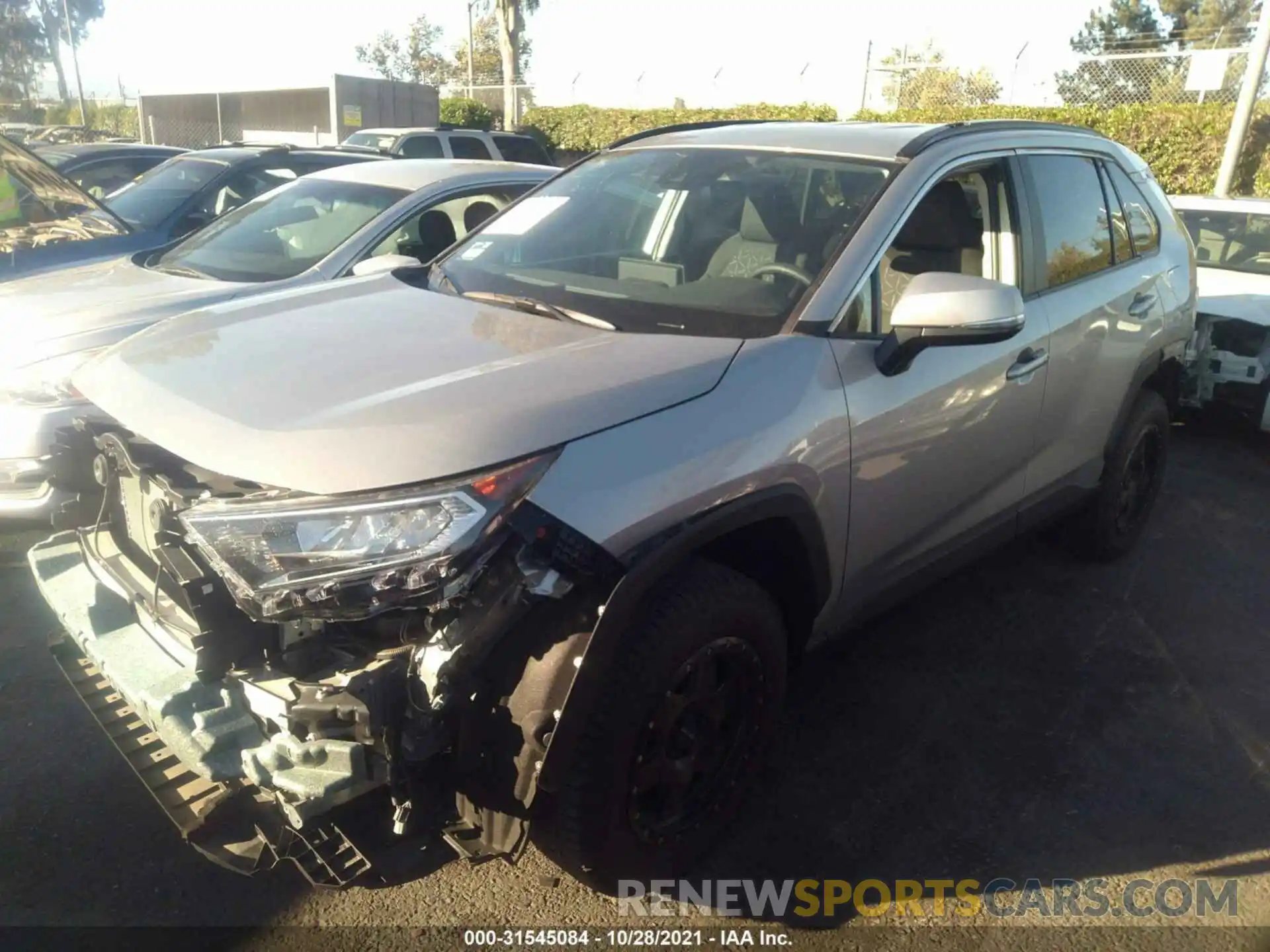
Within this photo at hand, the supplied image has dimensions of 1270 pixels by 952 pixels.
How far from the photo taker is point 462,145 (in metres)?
13.6

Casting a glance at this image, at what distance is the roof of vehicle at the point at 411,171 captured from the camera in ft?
19.4

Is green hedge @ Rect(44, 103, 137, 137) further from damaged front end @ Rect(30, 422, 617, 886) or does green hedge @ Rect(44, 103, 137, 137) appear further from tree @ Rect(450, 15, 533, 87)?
damaged front end @ Rect(30, 422, 617, 886)

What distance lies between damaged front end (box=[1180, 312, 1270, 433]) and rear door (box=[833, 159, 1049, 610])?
11.6ft

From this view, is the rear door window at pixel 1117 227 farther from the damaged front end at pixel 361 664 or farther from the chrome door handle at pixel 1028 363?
the damaged front end at pixel 361 664

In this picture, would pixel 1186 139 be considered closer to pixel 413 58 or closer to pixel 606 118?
pixel 606 118

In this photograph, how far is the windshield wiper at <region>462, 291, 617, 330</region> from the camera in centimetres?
286

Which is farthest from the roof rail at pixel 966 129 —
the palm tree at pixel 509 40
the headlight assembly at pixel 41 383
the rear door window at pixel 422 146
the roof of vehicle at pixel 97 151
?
the palm tree at pixel 509 40

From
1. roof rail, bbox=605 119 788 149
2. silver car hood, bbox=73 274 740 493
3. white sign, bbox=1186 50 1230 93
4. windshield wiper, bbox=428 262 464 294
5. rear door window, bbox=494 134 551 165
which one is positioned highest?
white sign, bbox=1186 50 1230 93

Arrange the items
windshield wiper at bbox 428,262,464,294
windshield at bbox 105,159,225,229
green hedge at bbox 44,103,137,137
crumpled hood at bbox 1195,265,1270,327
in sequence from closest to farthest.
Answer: windshield wiper at bbox 428,262,464,294
crumpled hood at bbox 1195,265,1270,327
windshield at bbox 105,159,225,229
green hedge at bbox 44,103,137,137

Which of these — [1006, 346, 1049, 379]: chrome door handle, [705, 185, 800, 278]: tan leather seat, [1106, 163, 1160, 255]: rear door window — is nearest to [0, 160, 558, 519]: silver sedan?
[705, 185, 800, 278]: tan leather seat

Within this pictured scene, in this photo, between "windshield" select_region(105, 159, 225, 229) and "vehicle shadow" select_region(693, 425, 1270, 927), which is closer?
"vehicle shadow" select_region(693, 425, 1270, 927)

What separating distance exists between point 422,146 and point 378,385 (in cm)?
1213

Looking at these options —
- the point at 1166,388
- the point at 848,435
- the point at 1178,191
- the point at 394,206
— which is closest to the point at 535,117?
the point at 1178,191

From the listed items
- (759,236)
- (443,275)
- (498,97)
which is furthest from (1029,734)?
(498,97)
